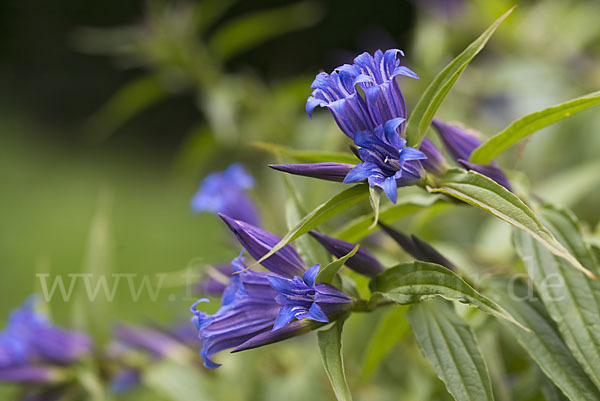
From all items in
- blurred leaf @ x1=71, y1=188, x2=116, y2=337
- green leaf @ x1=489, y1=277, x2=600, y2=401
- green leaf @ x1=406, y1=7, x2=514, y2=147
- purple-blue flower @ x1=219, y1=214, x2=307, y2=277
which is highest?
blurred leaf @ x1=71, y1=188, x2=116, y2=337

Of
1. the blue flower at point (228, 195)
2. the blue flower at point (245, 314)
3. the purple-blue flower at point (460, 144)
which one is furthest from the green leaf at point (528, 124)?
the blue flower at point (228, 195)

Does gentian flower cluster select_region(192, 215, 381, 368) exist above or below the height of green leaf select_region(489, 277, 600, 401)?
above

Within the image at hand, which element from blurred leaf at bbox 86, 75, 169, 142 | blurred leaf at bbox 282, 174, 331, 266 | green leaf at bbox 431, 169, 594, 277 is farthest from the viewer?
blurred leaf at bbox 86, 75, 169, 142

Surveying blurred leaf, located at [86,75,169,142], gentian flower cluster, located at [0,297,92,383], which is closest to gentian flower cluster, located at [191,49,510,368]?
gentian flower cluster, located at [0,297,92,383]

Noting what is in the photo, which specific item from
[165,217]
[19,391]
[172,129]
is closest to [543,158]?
[19,391]

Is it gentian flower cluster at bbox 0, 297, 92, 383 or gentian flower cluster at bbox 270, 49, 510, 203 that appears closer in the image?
gentian flower cluster at bbox 270, 49, 510, 203

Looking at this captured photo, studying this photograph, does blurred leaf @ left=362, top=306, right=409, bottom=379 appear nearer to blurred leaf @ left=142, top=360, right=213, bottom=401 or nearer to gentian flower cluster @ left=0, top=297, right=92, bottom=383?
blurred leaf @ left=142, top=360, right=213, bottom=401

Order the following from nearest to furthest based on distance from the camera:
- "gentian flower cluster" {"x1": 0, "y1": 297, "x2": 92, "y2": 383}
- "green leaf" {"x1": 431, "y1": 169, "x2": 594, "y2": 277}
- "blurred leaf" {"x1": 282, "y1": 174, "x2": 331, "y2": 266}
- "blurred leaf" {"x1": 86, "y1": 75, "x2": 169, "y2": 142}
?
"green leaf" {"x1": 431, "y1": 169, "x2": 594, "y2": 277} → "blurred leaf" {"x1": 282, "y1": 174, "x2": 331, "y2": 266} → "gentian flower cluster" {"x1": 0, "y1": 297, "x2": 92, "y2": 383} → "blurred leaf" {"x1": 86, "y1": 75, "x2": 169, "y2": 142}

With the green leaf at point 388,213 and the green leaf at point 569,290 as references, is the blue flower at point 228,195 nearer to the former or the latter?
the green leaf at point 388,213
